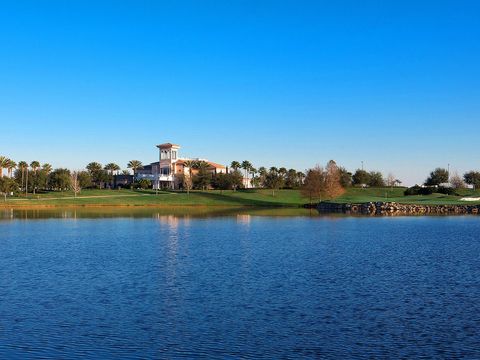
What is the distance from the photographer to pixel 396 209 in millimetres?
124188

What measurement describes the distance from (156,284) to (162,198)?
12692 centimetres

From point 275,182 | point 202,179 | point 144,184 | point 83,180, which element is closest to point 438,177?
point 275,182

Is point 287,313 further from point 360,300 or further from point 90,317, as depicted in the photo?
point 90,317

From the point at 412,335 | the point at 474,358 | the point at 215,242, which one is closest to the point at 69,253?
the point at 215,242

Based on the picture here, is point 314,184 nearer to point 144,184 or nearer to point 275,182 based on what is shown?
point 275,182

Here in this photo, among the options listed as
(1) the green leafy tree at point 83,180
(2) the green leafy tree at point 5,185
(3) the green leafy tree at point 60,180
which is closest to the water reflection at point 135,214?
(2) the green leafy tree at point 5,185

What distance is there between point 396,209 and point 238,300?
104 meters

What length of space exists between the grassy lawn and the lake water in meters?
92.0

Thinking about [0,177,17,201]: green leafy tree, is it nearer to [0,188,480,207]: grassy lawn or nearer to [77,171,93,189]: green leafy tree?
[0,188,480,207]: grassy lawn

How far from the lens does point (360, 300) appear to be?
1043 inches

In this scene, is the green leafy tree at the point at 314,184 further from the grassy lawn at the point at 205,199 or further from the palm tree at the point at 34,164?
the palm tree at the point at 34,164

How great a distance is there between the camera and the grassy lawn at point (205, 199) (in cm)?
13912

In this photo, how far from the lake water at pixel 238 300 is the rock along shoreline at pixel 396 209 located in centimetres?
7000

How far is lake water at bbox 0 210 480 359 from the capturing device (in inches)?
751
